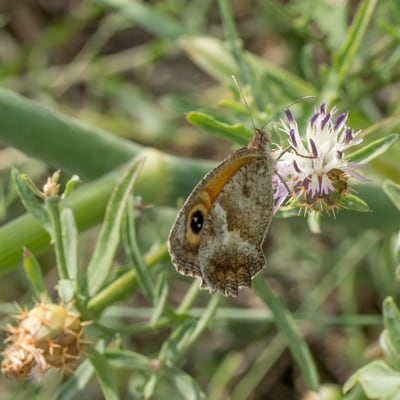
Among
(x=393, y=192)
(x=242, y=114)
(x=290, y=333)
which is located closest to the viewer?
(x=393, y=192)

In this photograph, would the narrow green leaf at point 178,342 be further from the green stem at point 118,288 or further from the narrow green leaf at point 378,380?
the narrow green leaf at point 378,380

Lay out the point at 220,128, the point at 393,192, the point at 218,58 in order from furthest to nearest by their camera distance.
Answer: the point at 218,58 → the point at 220,128 → the point at 393,192

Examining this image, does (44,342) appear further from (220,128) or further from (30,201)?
(220,128)

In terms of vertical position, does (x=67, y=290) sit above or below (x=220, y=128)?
below

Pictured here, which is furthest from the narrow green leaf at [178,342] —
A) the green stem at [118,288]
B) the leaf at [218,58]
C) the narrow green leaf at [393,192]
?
the leaf at [218,58]

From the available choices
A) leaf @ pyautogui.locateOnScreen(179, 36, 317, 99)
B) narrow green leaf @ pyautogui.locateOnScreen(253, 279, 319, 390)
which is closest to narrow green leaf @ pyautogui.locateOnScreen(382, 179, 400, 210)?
narrow green leaf @ pyautogui.locateOnScreen(253, 279, 319, 390)

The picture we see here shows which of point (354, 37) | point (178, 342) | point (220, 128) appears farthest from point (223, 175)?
point (354, 37)

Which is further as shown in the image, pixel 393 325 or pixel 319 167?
pixel 393 325
